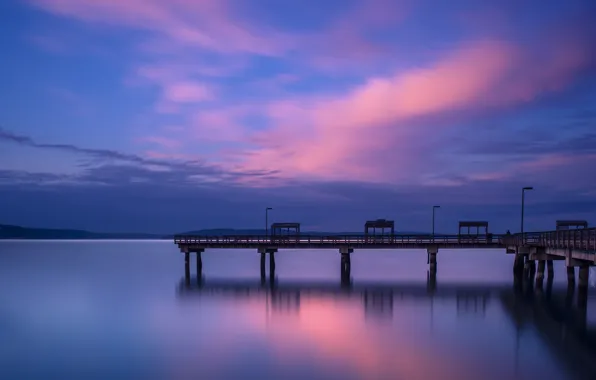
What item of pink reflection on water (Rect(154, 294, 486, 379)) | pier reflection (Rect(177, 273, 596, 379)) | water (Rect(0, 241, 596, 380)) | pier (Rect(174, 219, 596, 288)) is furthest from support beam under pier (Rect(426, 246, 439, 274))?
pink reflection on water (Rect(154, 294, 486, 379))

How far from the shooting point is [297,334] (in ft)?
78.6

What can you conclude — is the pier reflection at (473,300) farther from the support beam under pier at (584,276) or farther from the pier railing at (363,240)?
the pier railing at (363,240)

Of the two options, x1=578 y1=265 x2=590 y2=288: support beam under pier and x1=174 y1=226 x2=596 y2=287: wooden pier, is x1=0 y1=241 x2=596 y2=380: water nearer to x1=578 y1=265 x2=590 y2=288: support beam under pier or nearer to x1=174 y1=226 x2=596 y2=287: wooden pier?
x1=578 y1=265 x2=590 y2=288: support beam under pier

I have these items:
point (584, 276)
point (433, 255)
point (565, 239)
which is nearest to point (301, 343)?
point (565, 239)

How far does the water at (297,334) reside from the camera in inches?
707

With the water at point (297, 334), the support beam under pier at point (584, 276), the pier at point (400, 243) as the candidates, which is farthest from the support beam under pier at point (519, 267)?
the support beam under pier at point (584, 276)

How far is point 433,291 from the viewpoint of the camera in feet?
131

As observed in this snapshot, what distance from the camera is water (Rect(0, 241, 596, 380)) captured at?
18.0 meters

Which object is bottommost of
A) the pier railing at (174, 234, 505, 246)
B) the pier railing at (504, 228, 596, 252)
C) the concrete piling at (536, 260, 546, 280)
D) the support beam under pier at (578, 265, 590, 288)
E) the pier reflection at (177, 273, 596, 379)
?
the pier reflection at (177, 273, 596, 379)

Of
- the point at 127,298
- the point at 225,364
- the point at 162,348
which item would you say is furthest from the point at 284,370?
the point at 127,298

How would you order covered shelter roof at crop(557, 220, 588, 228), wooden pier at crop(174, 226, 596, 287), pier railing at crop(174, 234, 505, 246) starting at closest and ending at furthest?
wooden pier at crop(174, 226, 596, 287) → pier railing at crop(174, 234, 505, 246) → covered shelter roof at crop(557, 220, 588, 228)

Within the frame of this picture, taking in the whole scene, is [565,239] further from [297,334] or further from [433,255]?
[433,255]

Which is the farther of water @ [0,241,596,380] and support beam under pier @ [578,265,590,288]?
support beam under pier @ [578,265,590,288]

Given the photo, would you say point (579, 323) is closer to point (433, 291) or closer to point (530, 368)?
point (530, 368)
